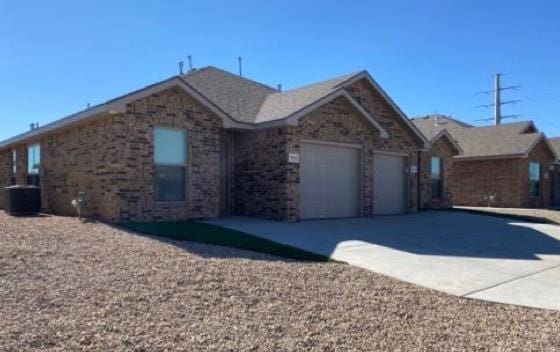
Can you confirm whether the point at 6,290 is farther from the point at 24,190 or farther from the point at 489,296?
the point at 24,190

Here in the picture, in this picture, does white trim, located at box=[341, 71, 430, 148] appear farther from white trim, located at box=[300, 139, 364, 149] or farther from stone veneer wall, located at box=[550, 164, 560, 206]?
stone veneer wall, located at box=[550, 164, 560, 206]

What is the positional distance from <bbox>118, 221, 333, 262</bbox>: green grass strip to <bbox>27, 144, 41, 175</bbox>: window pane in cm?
832

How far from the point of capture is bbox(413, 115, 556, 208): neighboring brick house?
94.9ft

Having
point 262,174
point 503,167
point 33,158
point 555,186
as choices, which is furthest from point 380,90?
point 555,186

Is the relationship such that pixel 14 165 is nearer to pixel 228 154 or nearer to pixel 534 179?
pixel 228 154

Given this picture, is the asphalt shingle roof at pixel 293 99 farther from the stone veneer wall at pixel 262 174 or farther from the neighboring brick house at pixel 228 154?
the stone veneer wall at pixel 262 174

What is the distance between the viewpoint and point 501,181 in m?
29.4

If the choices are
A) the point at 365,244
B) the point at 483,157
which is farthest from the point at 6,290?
the point at 483,157

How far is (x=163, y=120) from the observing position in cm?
1441

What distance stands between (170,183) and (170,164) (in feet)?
1.87

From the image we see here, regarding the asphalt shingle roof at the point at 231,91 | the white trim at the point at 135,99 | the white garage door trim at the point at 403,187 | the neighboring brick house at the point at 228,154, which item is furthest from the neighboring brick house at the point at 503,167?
the white trim at the point at 135,99

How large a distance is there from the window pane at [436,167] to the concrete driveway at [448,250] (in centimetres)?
675

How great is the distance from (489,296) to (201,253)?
16.5ft

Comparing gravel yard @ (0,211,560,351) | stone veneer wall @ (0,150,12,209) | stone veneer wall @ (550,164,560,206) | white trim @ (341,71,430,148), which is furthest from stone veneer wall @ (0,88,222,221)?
stone veneer wall @ (550,164,560,206)
